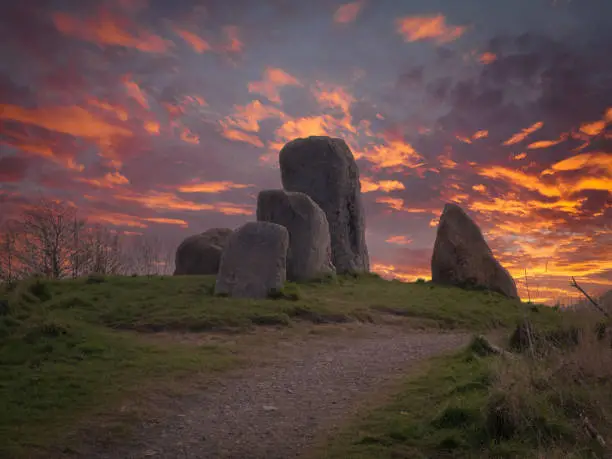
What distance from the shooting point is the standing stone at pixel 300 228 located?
84.9 feet

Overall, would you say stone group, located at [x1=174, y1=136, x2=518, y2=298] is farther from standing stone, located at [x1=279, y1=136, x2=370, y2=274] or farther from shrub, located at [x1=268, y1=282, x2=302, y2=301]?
shrub, located at [x1=268, y1=282, x2=302, y2=301]

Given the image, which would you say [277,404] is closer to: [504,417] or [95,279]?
[504,417]

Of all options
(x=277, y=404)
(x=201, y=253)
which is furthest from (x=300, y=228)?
Result: (x=277, y=404)

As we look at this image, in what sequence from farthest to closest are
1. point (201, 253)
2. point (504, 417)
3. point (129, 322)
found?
point (201, 253), point (129, 322), point (504, 417)

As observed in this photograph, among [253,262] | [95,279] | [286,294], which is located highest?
[253,262]

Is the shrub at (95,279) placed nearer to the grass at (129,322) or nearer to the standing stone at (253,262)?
the grass at (129,322)

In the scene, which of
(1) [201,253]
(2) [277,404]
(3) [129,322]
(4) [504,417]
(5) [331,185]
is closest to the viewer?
(4) [504,417]

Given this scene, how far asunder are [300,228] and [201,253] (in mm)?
6379

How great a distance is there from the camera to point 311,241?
1034 inches

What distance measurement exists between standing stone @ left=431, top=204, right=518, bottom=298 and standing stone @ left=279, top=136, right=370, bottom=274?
17.5 ft

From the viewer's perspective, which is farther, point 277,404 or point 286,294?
point 286,294

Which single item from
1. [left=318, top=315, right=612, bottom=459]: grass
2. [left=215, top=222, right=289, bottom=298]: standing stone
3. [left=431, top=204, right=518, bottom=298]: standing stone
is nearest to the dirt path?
[left=318, top=315, right=612, bottom=459]: grass

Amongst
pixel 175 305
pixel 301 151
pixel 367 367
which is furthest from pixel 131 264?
pixel 367 367

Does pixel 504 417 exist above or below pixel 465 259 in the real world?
below
